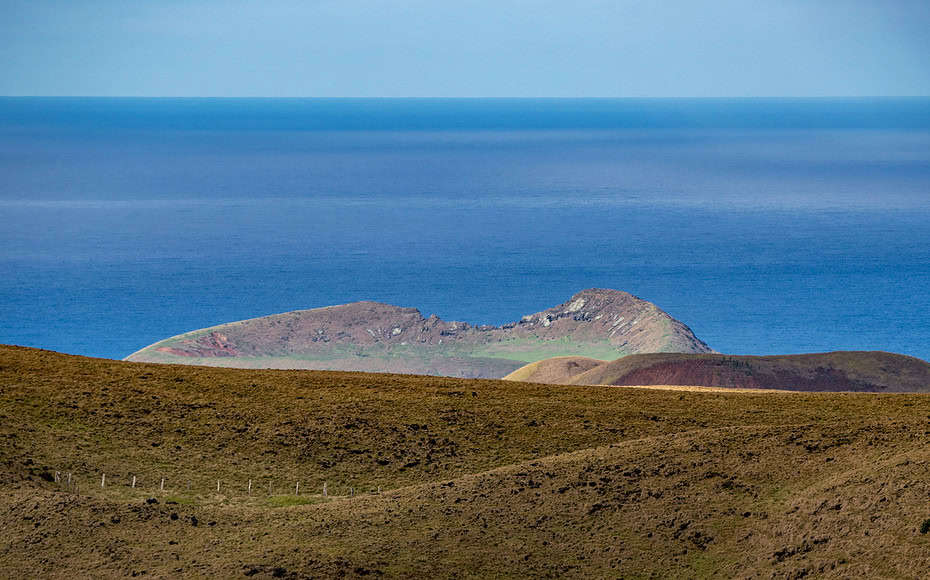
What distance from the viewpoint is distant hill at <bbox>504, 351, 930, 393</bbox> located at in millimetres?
76312

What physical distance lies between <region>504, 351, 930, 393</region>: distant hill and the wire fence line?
4610cm

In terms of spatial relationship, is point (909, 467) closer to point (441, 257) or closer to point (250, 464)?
point (250, 464)

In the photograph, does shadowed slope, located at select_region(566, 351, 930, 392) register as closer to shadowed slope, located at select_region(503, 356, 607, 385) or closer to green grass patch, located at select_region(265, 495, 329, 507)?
shadowed slope, located at select_region(503, 356, 607, 385)

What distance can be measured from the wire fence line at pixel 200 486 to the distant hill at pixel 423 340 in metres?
71.4

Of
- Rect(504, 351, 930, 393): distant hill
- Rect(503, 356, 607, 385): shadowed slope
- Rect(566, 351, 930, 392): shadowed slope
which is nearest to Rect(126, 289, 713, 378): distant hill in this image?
Rect(503, 356, 607, 385): shadowed slope

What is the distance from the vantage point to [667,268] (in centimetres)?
17925

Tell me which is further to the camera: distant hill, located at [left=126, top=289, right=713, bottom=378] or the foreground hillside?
distant hill, located at [left=126, top=289, right=713, bottom=378]

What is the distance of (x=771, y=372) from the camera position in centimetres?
7875

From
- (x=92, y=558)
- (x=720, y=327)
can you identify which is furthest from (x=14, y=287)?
(x=92, y=558)

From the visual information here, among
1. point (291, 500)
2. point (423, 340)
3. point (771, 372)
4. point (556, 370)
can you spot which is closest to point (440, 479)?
point (291, 500)

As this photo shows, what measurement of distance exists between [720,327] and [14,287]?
10501 cm

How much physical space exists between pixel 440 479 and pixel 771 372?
52.2 m

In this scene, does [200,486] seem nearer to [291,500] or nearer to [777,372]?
[291,500]

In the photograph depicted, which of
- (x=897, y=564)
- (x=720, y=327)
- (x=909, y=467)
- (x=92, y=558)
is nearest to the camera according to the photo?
(x=897, y=564)
